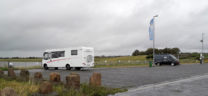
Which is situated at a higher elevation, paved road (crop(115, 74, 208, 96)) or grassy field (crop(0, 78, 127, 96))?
grassy field (crop(0, 78, 127, 96))

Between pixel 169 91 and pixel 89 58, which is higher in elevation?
pixel 89 58

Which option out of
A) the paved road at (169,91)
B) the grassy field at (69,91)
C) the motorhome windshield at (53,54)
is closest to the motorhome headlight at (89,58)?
the motorhome windshield at (53,54)

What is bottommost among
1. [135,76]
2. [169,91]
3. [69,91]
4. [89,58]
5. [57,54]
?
[135,76]


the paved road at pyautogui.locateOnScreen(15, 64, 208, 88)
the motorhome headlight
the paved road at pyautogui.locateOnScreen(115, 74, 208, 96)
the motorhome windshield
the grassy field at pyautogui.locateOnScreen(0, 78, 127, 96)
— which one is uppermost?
the motorhome windshield

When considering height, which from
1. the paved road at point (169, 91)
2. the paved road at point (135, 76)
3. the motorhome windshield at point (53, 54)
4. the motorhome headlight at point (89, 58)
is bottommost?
the paved road at point (135, 76)

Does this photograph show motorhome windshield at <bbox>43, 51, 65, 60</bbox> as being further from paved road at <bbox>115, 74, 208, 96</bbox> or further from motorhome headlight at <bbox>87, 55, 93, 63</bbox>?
paved road at <bbox>115, 74, 208, 96</bbox>

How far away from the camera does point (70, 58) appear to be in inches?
892

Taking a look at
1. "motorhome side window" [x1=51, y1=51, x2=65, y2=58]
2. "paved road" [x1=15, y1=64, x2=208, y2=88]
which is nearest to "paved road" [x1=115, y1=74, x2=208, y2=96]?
"paved road" [x1=15, y1=64, x2=208, y2=88]

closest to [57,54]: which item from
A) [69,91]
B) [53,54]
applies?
[53,54]

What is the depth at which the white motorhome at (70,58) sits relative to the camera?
21734mm

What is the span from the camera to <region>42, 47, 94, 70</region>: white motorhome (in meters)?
21.7

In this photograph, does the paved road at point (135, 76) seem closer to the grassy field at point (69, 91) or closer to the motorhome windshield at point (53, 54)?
the grassy field at point (69, 91)

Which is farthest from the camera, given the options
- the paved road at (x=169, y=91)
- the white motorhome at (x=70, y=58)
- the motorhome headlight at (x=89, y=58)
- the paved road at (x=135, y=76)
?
the motorhome headlight at (x=89, y=58)

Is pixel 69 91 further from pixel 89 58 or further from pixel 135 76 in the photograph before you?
pixel 89 58
